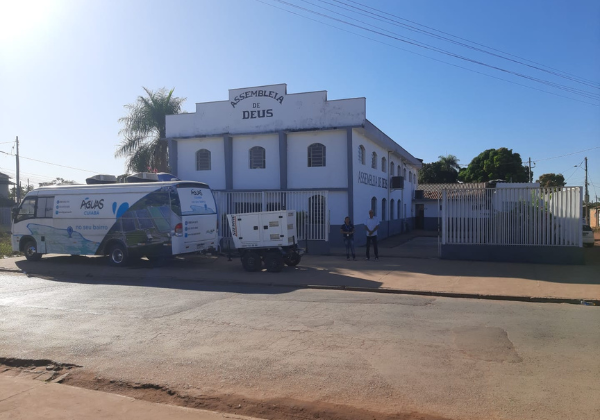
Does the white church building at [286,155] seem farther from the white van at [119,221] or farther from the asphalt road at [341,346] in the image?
the asphalt road at [341,346]

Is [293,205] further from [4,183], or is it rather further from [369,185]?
[4,183]

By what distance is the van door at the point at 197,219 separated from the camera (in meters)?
14.8

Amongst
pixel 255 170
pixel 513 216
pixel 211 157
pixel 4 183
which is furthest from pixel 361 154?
pixel 4 183

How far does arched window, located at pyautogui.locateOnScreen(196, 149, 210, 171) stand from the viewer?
75.0 ft

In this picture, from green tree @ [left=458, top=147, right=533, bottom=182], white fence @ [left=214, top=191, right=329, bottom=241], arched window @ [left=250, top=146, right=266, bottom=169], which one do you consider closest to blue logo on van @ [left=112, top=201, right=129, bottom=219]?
white fence @ [left=214, top=191, right=329, bottom=241]

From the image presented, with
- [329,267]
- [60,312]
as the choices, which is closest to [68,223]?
[60,312]

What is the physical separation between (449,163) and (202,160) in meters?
47.5

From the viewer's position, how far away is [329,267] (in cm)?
1493

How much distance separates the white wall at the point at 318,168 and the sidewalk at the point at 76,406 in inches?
630

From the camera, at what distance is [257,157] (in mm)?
21797

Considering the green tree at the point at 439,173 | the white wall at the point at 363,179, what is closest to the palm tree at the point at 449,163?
the green tree at the point at 439,173

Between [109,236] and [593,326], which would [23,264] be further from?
[593,326]

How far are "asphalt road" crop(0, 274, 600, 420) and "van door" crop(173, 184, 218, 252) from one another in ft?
14.7

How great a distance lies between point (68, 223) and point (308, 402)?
551 inches
